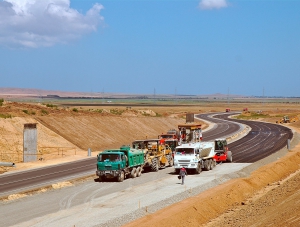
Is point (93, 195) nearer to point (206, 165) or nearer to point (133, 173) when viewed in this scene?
point (133, 173)

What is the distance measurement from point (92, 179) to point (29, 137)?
19.9m

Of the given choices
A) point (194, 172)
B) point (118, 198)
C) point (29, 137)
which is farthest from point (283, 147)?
point (118, 198)

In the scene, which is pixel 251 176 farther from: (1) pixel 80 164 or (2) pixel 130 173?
(1) pixel 80 164

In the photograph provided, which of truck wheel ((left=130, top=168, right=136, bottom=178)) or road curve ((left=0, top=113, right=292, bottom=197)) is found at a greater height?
truck wheel ((left=130, top=168, right=136, bottom=178))

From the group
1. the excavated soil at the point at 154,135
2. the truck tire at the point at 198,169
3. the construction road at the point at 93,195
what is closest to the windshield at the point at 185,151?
the truck tire at the point at 198,169

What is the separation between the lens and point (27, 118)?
80188 mm

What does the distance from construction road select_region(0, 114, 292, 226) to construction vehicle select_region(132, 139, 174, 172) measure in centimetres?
96

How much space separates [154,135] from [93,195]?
65.3 meters

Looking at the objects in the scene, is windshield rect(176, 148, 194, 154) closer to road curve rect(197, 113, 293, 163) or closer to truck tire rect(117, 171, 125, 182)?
truck tire rect(117, 171, 125, 182)

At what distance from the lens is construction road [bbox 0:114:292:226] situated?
31766mm

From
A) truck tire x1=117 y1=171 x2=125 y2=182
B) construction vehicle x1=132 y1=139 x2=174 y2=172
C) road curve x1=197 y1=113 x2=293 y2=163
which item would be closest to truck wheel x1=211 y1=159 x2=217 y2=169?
construction vehicle x1=132 y1=139 x2=174 y2=172

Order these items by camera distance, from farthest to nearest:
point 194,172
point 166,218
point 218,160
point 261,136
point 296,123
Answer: point 296,123 < point 261,136 < point 218,160 < point 194,172 < point 166,218

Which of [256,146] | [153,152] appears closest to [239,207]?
[153,152]

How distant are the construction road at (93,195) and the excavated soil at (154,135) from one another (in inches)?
88.1
